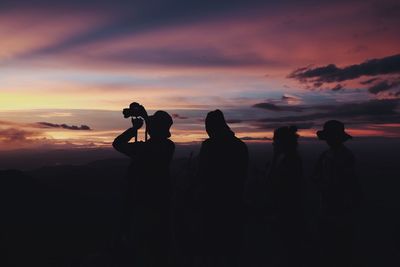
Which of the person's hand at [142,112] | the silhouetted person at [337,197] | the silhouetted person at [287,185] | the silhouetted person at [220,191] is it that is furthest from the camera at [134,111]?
the silhouetted person at [337,197]

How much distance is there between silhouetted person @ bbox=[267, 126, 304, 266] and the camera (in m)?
5.66

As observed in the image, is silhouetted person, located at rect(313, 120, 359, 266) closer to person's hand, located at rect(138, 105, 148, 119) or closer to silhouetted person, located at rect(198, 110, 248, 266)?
silhouetted person, located at rect(198, 110, 248, 266)

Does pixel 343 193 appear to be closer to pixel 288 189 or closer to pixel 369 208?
pixel 288 189

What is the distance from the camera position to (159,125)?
4.85 metres

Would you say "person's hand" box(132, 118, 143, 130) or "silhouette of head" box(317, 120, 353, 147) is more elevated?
"person's hand" box(132, 118, 143, 130)

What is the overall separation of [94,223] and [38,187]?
13.1 metres

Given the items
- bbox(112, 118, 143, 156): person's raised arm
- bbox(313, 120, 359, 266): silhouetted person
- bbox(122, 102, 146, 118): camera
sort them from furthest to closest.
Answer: bbox(313, 120, 359, 266): silhouetted person → bbox(122, 102, 146, 118): camera → bbox(112, 118, 143, 156): person's raised arm

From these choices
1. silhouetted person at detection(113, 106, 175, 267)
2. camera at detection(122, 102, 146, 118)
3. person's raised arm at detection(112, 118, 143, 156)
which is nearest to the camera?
person's raised arm at detection(112, 118, 143, 156)

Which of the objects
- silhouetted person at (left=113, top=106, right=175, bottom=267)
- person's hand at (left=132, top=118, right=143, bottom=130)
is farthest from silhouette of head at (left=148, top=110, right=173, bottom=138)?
person's hand at (left=132, top=118, right=143, bottom=130)

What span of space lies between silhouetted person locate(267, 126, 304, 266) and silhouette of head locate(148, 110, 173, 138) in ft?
5.65

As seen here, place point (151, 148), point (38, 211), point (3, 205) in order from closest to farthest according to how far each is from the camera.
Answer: point (151, 148) → point (3, 205) → point (38, 211)

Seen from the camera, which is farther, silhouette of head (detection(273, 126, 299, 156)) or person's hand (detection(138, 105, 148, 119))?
silhouette of head (detection(273, 126, 299, 156))

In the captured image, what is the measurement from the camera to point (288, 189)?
5660 millimetres

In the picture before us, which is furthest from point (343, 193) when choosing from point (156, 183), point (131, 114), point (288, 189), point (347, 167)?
point (131, 114)
